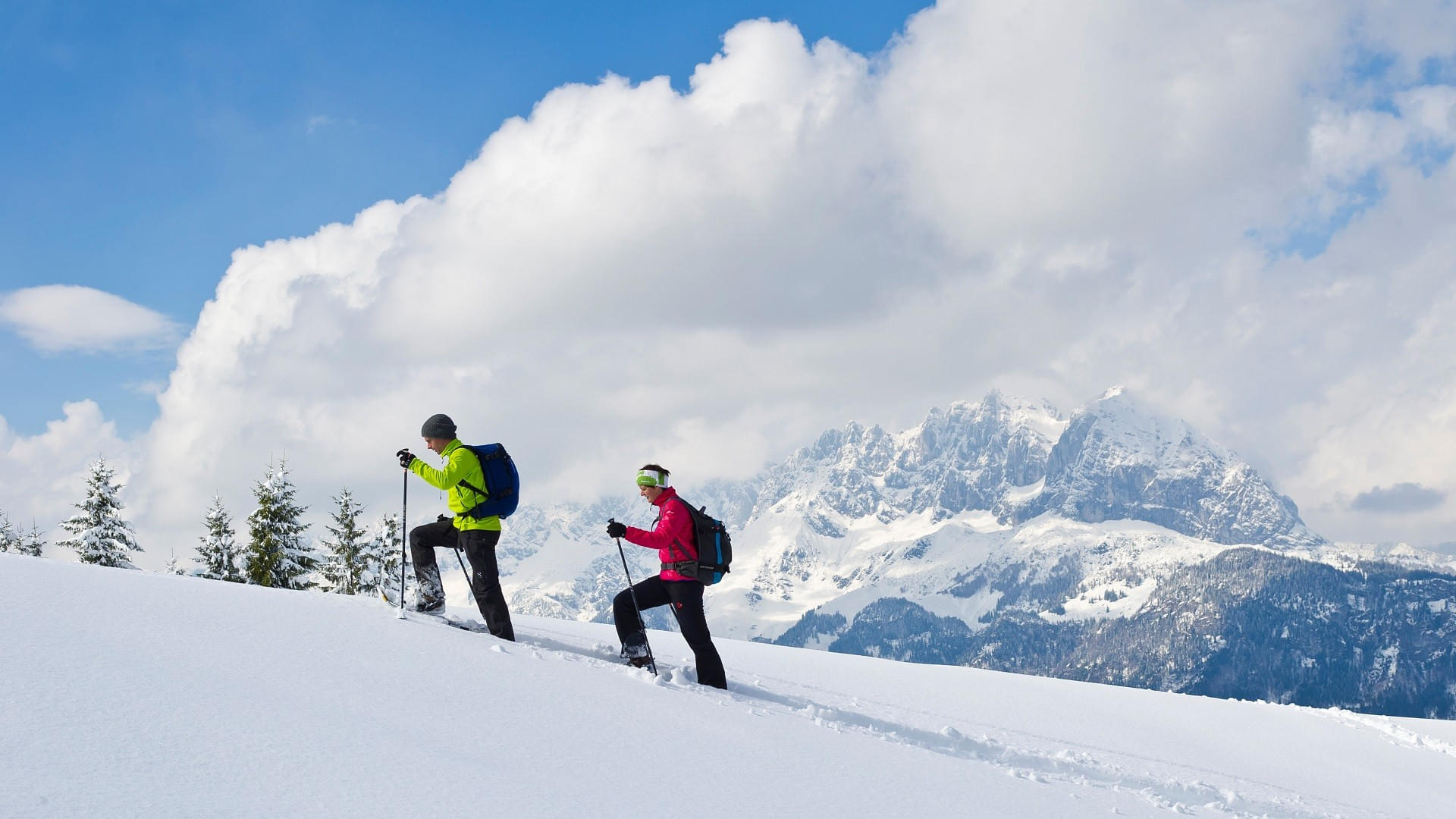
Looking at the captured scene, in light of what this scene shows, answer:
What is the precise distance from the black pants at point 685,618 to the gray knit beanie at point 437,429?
248cm

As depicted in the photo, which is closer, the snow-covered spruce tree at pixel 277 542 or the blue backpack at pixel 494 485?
the blue backpack at pixel 494 485

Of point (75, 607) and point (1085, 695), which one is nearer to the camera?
point (75, 607)

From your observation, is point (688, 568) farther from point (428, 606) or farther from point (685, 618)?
point (428, 606)

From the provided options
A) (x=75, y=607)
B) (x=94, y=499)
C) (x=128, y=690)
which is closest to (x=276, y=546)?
(x=94, y=499)

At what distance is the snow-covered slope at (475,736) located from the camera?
4723 millimetres

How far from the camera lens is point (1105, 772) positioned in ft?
29.1

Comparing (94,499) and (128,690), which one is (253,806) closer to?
(128,690)

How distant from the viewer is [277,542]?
39.1 metres

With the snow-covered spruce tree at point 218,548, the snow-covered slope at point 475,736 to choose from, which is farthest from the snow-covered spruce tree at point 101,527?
the snow-covered slope at point 475,736

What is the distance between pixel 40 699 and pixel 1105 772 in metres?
8.44

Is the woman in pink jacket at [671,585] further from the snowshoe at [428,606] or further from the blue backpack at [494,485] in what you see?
the snowshoe at [428,606]

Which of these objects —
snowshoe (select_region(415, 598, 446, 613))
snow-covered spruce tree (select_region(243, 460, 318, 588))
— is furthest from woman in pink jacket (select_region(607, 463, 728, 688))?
snow-covered spruce tree (select_region(243, 460, 318, 588))

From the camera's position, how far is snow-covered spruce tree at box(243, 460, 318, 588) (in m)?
38.6

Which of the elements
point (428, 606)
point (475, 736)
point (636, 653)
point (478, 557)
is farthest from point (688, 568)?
point (475, 736)
